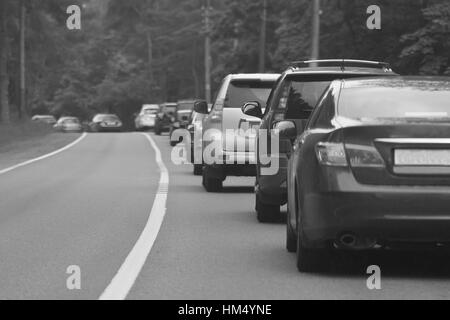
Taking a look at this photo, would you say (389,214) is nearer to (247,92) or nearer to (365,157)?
(365,157)

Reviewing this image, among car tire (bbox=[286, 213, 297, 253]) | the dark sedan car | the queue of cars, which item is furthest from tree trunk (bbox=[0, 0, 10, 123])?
the dark sedan car

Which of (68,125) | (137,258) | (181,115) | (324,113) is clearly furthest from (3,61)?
(324,113)

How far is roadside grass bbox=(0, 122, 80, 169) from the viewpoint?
113ft

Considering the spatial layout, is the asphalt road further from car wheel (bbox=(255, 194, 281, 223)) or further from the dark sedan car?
the dark sedan car

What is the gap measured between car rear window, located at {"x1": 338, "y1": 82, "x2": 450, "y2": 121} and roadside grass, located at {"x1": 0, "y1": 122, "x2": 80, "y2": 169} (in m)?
19.1

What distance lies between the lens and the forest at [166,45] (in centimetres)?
4291

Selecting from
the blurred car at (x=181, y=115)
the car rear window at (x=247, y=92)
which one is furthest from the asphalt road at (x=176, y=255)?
the blurred car at (x=181, y=115)

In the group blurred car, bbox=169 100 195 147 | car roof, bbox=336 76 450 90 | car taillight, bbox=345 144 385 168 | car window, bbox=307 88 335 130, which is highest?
car roof, bbox=336 76 450 90

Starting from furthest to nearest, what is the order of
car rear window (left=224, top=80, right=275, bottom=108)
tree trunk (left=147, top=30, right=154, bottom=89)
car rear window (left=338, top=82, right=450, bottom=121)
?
tree trunk (left=147, top=30, right=154, bottom=89) → car rear window (left=224, top=80, right=275, bottom=108) → car rear window (left=338, top=82, right=450, bottom=121)

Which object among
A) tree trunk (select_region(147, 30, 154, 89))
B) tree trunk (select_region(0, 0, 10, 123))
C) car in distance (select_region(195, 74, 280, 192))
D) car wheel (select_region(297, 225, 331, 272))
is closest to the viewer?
car wheel (select_region(297, 225, 331, 272))

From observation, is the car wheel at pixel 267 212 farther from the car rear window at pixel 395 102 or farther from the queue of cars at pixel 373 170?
the car rear window at pixel 395 102

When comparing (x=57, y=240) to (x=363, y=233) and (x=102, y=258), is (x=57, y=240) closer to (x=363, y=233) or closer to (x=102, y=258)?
(x=102, y=258)

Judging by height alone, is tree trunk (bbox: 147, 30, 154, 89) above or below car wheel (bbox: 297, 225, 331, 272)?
below

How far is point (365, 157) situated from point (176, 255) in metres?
2.49
